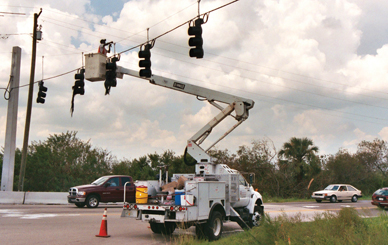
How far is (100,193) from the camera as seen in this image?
21766 millimetres

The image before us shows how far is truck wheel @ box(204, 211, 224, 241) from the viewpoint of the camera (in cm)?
1038

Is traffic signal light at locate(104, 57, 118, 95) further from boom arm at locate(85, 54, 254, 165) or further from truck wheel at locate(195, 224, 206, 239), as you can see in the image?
truck wheel at locate(195, 224, 206, 239)

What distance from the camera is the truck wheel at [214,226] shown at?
1038cm

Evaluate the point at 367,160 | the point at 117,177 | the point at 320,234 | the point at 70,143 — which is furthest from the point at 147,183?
the point at 367,160

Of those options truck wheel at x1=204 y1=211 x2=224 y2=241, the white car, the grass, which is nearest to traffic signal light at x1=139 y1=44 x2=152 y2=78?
truck wheel at x1=204 y1=211 x2=224 y2=241

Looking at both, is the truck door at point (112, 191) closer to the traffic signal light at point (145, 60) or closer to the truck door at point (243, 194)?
the traffic signal light at point (145, 60)

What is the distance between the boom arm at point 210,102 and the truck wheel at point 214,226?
3.63m

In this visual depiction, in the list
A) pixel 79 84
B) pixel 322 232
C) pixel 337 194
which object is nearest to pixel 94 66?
pixel 79 84

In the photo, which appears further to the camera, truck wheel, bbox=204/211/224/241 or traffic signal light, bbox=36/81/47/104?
traffic signal light, bbox=36/81/47/104

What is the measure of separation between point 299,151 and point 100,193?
2238 cm

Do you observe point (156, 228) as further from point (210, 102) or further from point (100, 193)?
point (100, 193)

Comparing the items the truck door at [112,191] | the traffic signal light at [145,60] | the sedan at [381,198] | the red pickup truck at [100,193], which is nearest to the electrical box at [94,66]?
the traffic signal light at [145,60]

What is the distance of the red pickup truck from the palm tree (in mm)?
20323

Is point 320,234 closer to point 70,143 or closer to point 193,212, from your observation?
point 193,212
